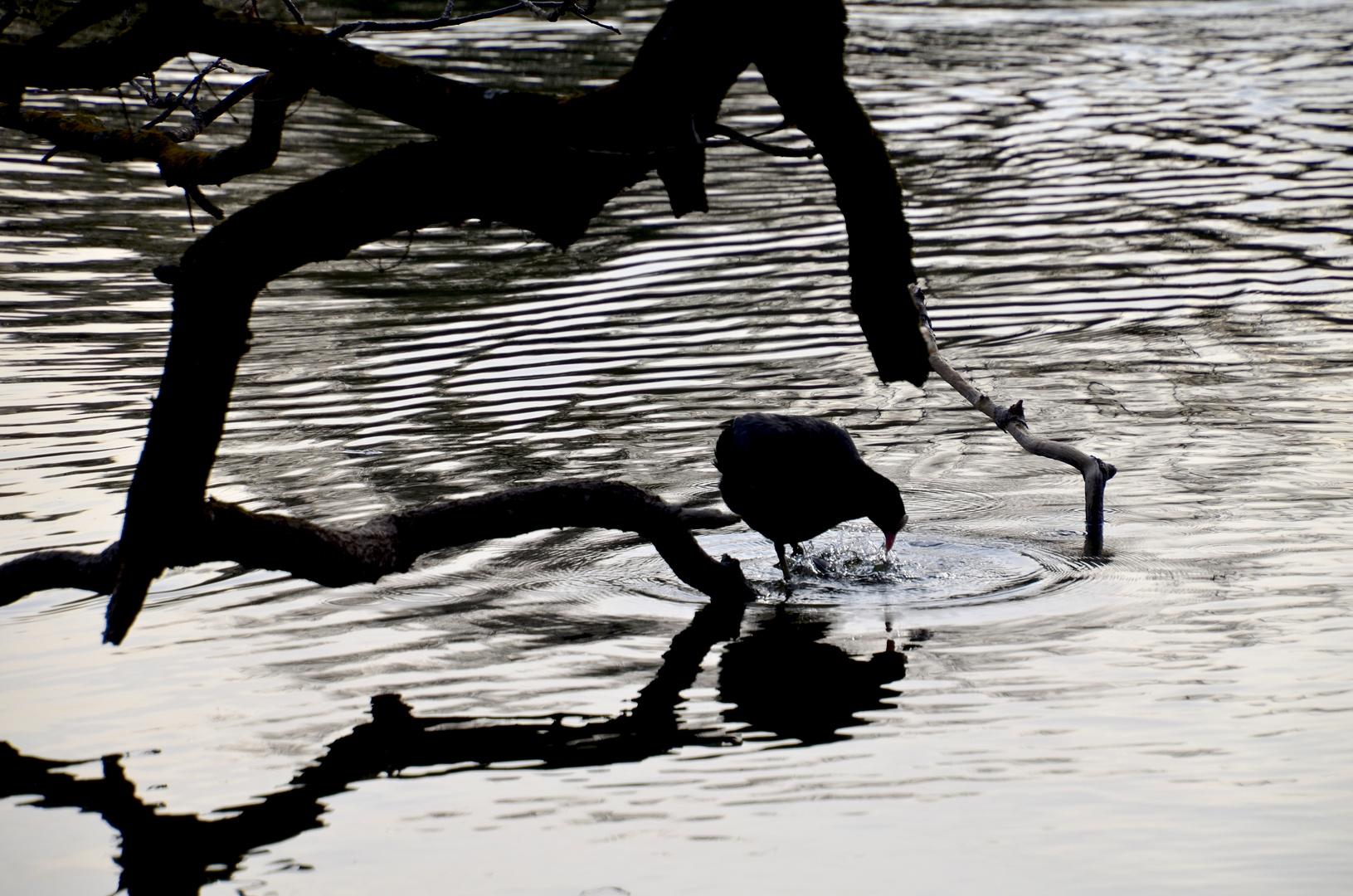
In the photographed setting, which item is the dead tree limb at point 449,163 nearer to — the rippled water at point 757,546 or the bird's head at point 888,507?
the rippled water at point 757,546

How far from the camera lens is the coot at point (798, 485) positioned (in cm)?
873

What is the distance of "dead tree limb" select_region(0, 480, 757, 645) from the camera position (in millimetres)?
6184

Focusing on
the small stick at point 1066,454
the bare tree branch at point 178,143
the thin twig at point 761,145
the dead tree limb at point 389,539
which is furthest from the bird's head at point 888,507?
the thin twig at point 761,145

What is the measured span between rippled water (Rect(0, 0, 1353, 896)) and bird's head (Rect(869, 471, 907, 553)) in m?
0.18

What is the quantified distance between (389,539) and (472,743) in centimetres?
96

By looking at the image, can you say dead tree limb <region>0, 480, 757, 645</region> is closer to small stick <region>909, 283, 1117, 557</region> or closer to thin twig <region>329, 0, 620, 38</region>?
small stick <region>909, 283, 1117, 557</region>

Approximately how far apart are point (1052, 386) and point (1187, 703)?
5.69m

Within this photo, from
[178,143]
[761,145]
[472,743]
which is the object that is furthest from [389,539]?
[761,145]

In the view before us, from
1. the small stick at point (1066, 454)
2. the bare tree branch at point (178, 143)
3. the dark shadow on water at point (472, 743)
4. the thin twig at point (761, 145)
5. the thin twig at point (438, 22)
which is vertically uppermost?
the thin twig at point (438, 22)

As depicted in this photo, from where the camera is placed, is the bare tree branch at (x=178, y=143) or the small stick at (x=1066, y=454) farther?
the small stick at (x=1066, y=454)

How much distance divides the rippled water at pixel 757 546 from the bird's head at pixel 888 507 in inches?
7.2

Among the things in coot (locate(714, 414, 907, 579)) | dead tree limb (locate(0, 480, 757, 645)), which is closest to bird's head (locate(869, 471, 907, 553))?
coot (locate(714, 414, 907, 579))

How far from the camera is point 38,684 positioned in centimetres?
714

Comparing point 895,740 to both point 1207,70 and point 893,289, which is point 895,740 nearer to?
point 893,289
